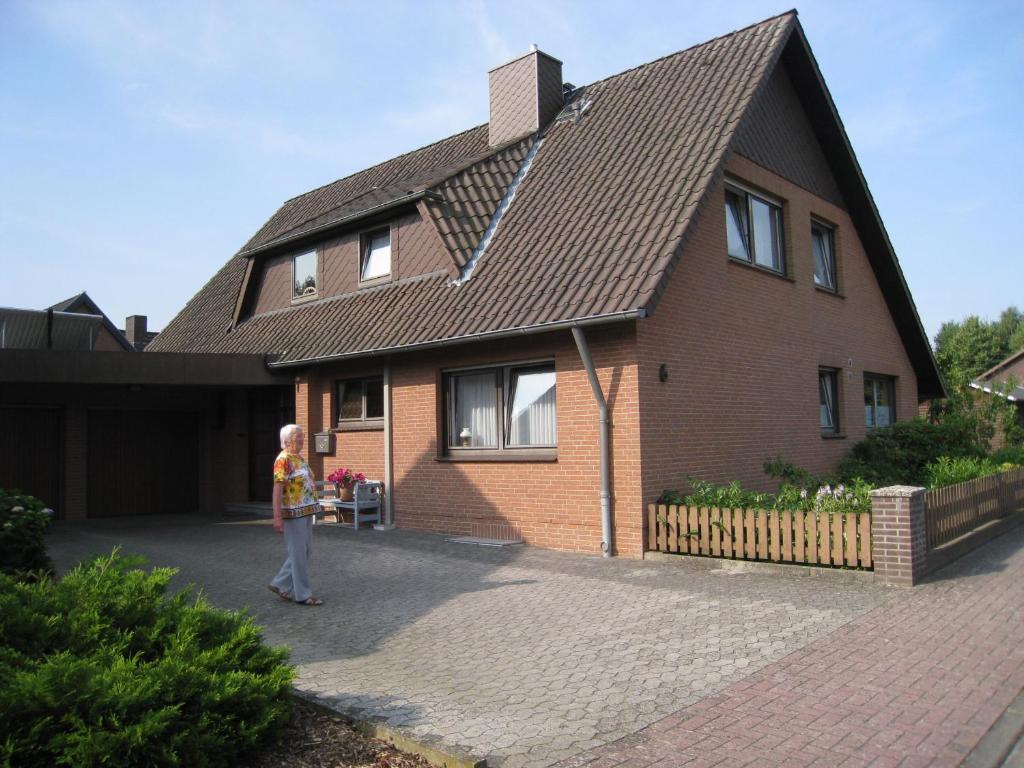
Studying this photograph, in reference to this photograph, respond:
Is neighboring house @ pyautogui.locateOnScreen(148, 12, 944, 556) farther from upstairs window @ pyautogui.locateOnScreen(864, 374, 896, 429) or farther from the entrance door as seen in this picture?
the entrance door

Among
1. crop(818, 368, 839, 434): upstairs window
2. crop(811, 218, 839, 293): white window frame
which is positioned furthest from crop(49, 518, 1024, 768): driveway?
crop(811, 218, 839, 293): white window frame

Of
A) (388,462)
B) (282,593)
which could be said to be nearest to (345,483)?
(388,462)

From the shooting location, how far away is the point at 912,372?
62.6ft

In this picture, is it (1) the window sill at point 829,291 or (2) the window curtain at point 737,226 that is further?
(1) the window sill at point 829,291

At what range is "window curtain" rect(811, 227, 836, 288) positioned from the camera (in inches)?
628

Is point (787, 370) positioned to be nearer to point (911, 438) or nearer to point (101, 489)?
point (911, 438)

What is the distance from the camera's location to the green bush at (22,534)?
8.27 meters

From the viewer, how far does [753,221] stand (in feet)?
44.4

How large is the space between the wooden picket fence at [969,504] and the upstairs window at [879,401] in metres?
3.79

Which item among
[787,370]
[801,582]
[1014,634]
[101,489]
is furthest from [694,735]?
[101,489]

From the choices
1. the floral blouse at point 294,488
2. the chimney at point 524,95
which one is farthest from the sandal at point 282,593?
the chimney at point 524,95

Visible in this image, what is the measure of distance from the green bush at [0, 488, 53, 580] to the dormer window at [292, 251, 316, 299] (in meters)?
7.90

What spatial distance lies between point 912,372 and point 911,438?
3.55 m

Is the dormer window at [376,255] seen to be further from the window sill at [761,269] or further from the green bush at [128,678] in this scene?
the green bush at [128,678]
